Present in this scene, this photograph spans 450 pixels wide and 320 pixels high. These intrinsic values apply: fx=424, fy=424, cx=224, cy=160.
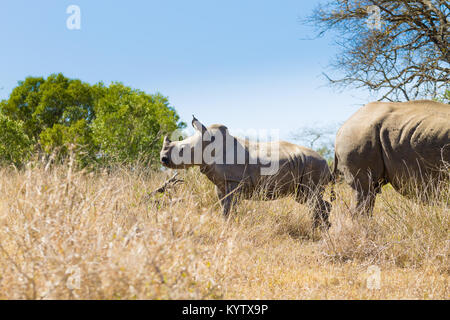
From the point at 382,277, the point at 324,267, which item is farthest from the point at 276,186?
the point at 382,277

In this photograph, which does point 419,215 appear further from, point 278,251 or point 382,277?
point 278,251

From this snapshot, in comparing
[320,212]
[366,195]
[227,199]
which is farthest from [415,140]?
[227,199]

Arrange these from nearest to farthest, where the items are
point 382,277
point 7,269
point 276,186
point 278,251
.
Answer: point 7,269 < point 382,277 < point 278,251 < point 276,186

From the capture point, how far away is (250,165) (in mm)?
5211

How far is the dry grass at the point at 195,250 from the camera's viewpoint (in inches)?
82.4

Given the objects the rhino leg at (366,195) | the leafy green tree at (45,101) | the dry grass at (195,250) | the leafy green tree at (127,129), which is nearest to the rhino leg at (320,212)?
the dry grass at (195,250)

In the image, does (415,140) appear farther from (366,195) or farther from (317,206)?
(317,206)

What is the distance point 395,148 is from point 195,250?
2.99 meters

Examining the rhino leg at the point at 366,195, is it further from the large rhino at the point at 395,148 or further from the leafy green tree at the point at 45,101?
the leafy green tree at the point at 45,101

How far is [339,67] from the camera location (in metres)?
12.1

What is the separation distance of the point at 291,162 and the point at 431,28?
843 cm

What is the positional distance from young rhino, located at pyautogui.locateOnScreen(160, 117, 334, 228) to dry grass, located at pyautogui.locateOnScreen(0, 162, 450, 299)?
22 centimetres

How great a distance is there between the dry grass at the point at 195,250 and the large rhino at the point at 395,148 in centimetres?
25

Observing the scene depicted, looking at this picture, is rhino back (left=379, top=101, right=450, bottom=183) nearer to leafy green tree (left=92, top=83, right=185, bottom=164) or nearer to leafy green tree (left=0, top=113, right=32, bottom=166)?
leafy green tree (left=92, top=83, right=185, bottom=164)
